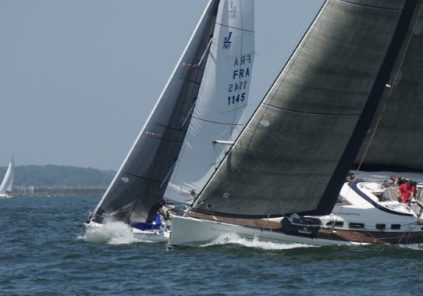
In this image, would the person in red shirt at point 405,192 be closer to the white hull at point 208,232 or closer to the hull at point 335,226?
the hull at point 335,226

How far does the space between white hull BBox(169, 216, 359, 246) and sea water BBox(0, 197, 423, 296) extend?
0.20m

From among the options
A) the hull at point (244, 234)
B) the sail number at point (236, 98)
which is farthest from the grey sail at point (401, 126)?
the sail number at point (236, 98)

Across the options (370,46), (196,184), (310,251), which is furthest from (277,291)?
(196,184)

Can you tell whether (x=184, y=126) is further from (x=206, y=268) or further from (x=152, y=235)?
(x=206, y=268)

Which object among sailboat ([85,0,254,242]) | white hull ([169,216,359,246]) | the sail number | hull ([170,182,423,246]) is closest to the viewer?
white hull ([169,216,359,246])

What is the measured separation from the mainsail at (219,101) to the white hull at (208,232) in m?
4.24

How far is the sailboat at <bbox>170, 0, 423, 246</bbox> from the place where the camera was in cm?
3603

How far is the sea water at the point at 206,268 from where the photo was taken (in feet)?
97.2

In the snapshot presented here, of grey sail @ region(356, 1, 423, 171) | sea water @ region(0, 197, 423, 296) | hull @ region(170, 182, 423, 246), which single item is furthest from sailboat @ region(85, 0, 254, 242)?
grey sail @ region(356, 1, 423, 171)

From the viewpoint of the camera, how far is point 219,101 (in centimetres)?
4259

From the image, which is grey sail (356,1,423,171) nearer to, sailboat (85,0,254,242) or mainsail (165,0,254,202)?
mainsail (165,0,254,202)

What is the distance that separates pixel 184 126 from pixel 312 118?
7.00 metres

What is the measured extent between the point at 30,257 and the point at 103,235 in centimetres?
430

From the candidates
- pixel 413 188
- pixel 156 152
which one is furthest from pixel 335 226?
pixel 156 152
